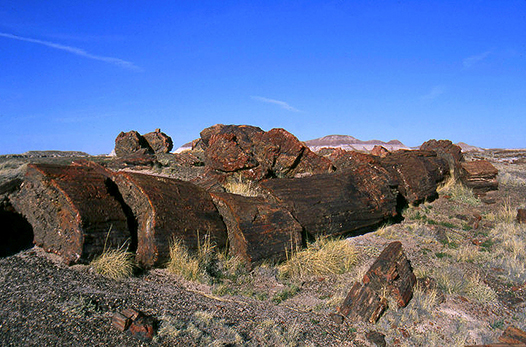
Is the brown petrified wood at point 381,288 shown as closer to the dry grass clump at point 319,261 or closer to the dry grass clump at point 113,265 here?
the dry grass clump at point 319,261

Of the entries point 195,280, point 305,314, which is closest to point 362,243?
point 305,314

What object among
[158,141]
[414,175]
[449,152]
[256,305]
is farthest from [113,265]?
[158,141]

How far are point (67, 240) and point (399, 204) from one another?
24.8ft

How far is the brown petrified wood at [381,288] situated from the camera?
454 centimetres

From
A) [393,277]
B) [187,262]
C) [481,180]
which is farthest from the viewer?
[481,180]

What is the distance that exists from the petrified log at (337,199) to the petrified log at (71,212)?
267 centimetres

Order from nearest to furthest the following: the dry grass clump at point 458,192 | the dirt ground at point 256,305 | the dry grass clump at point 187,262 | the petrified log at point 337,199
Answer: the dirt ground at point 256,305 → the dry grass clump at point 187,262 → the petrified log at point 337,199 → the dry grass clump at point 458,192

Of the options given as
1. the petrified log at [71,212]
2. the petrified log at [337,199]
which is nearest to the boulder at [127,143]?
the petrified log at [337,199]

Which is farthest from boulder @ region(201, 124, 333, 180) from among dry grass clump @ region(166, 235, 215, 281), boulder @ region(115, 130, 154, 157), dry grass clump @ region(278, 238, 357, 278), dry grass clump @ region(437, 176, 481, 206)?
boulder @ region(115, 130, 154, 157)

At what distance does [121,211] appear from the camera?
5117 millimetres

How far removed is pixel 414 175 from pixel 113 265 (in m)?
8.16

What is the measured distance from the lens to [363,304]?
15.1ft

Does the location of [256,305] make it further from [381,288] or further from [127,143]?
[127,143]

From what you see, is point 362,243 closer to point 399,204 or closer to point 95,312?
point 399,204
